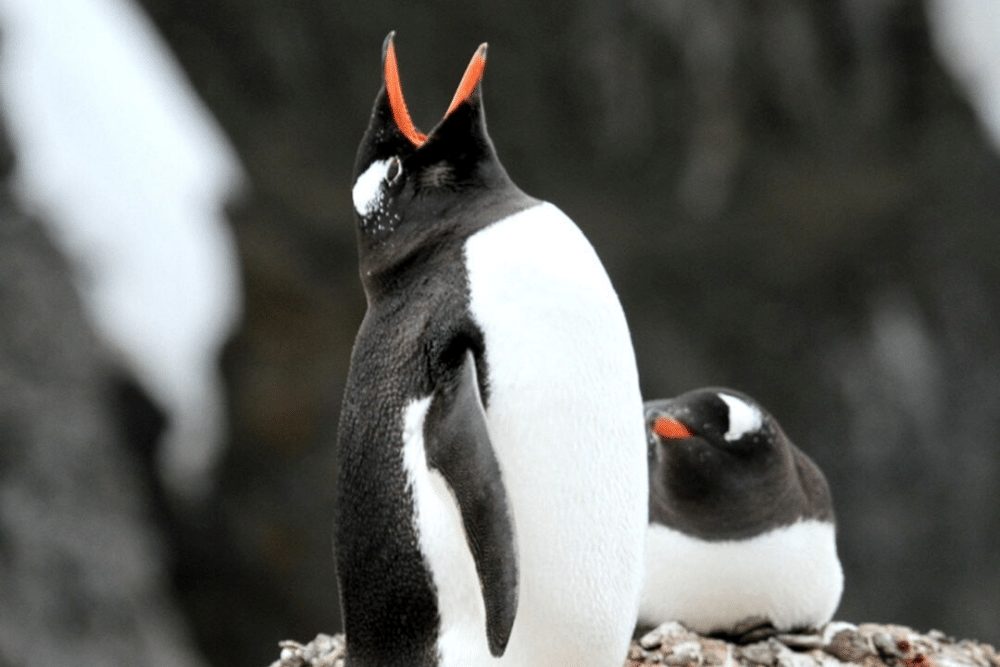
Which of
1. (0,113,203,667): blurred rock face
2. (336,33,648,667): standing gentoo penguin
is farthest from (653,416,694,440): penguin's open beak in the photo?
(0,113,203,667): blurred rock face

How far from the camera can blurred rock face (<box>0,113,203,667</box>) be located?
4.50 metres

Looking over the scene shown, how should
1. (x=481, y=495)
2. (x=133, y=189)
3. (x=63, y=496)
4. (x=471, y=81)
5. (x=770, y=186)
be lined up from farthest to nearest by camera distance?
(x=770, y=186)
(x=133, y=189)
(x=63, y=496)
(x=471, y=81)
(x=481, y=495)

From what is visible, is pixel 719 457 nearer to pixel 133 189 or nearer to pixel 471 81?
pixel 471 81

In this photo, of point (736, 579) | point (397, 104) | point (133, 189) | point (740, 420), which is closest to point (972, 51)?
point (133, 189)

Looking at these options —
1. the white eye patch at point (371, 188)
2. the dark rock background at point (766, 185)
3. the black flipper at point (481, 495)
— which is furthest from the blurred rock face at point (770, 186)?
the black flipper at point (481, 495)

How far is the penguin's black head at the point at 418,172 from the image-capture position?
1.70 meters

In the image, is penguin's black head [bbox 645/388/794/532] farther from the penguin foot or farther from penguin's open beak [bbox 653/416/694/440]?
the penguin foot

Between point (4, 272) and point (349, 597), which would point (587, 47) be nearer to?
point (4, 272)

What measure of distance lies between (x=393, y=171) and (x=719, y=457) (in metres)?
0.84

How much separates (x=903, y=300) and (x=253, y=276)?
3.03 m

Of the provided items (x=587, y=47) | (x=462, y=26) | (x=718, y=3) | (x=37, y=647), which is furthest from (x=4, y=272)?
(x=718, y=3)

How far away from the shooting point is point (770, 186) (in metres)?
6.16

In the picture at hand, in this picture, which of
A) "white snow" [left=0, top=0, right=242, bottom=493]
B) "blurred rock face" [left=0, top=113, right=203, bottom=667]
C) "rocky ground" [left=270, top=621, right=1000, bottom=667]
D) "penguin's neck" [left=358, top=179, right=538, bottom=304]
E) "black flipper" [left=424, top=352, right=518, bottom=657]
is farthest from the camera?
"white snow" [left=0, top=0, right=242, bottom=493]

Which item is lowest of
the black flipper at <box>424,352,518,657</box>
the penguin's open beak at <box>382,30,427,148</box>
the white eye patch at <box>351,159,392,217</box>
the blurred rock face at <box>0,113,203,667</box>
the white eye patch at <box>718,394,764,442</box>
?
the blurred rock face at <box>0,113,203,667</box>
